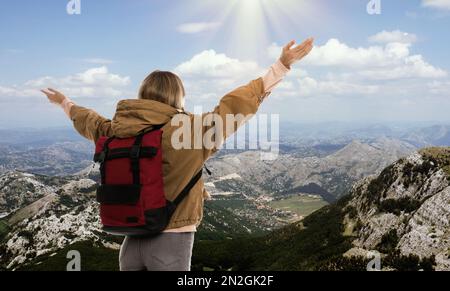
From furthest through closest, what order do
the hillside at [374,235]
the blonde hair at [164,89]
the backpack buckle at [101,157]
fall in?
the hillside at [374,235] < the blonde hair at [164,89] < the backpack buckle at [101,157]

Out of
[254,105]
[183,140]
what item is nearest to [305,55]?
[254,105]

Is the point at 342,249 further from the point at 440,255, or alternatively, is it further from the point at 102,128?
the point at 102,128

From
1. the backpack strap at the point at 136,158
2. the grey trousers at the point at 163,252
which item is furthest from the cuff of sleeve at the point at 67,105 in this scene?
the grey trousers at the point at 163,252

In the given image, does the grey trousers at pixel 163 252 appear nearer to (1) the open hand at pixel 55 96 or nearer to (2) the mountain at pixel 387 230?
(1) the open hand at pixel 55 96

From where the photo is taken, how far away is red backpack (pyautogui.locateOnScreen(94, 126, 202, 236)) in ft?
19.6

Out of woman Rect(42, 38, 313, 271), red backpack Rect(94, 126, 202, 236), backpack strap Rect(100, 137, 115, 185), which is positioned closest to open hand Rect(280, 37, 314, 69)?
woman Rect(42, 38, 313, 271)

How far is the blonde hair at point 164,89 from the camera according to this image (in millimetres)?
6418

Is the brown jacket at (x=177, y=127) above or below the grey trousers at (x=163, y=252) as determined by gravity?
above

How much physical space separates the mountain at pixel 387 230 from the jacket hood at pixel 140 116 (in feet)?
84.0

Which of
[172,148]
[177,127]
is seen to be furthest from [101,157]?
[177,127]

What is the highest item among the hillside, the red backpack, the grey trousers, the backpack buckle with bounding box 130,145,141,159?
the backpack buckle with bounding box 130,145,141,159

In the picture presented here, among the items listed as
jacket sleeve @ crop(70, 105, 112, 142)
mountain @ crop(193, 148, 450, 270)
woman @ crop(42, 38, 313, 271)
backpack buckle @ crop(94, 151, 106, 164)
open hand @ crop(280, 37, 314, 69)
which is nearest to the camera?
woman @ crop(42, 38, 313, 271)

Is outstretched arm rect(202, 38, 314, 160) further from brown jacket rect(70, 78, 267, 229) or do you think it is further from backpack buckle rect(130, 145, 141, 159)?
backpack buckle rect(130, 145, 141, 159)

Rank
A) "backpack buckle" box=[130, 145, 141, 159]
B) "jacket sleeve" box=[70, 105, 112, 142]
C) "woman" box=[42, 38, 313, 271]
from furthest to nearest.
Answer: "jacket sleeve" box=[70, 105, 112, 142] < "woman" box=[42, 38, 313, 271] < "backpack buckle" box=[130, 145, 141, 159]
